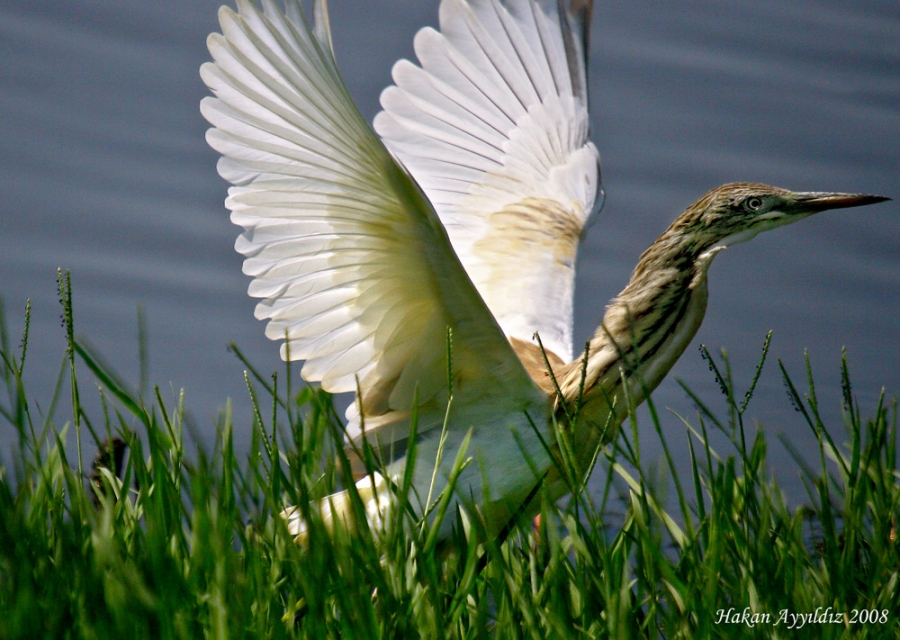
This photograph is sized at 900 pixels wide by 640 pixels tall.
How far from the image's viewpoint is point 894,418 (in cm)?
196

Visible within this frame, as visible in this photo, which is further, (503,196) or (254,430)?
(503,196)

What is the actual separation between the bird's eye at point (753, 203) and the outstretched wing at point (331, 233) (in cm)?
82

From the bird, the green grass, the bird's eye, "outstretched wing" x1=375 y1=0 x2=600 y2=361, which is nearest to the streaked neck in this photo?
the bird

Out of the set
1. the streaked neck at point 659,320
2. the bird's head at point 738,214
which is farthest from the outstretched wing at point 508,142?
the bird's head at point 738,214

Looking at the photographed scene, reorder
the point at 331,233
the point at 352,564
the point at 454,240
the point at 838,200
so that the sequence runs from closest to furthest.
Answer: the point at 352,564 → the point at 331,233 → the point at 838,200 → the point at 454,240

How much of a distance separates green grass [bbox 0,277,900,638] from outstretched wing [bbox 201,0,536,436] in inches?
17.0

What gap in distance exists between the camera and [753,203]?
2.66 meters

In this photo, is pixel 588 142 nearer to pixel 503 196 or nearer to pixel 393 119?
pixel 503 196

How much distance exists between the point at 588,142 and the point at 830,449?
203cm

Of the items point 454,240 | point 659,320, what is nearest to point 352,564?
point 659,320

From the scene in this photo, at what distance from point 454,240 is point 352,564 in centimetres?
225

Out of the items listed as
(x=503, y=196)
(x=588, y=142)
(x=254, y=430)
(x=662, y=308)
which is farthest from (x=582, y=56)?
(x=254, y=430)

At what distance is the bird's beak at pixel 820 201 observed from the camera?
2590mm

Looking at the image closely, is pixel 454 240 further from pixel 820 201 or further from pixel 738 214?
pixel 820 201
